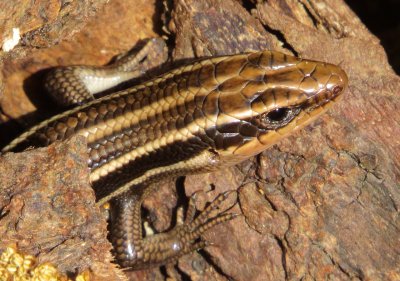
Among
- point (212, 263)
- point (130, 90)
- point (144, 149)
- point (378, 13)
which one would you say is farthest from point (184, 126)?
point (378, 13)

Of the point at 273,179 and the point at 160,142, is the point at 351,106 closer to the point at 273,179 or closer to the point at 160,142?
the point at 273,179

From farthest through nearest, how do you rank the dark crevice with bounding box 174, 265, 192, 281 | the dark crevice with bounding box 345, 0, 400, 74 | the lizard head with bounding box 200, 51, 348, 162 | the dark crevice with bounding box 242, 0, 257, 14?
the dark crevice with bounding box 345, 0, 400, 74 < the dark crevice with bounding box 174, 265, 192, 281 < the dark crevice with bounding box 242, 0, 257, 14 < the lizard head with bounding box 200, 51, 348, 162

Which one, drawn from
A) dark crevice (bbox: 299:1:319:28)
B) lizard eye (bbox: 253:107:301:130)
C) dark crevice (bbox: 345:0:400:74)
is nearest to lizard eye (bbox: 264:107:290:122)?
lizard eye (bbox: 253:107:301:130)

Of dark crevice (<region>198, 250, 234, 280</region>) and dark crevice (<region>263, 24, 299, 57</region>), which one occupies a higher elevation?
dark crevice (<region>263, 24, 299, 57</region>)

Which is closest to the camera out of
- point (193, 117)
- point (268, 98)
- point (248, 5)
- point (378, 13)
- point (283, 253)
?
point (268, 98)

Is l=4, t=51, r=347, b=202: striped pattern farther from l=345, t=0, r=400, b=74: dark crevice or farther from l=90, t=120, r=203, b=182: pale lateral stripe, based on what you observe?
l=345, t=0, r=400, b=74: dark crevice

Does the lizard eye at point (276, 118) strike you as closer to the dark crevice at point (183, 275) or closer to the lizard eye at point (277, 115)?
the lizard eye at point (277, 115)

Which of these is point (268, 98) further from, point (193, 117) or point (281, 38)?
point (281, 38)
